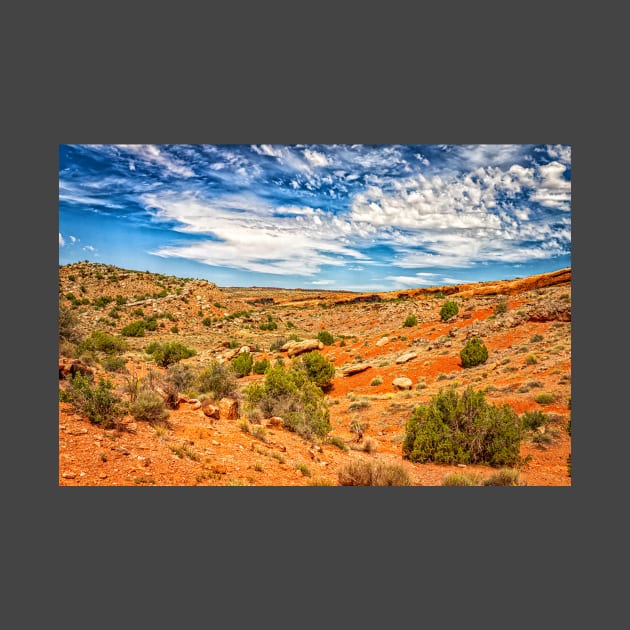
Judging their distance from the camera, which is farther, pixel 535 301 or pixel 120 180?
pixel 535 301

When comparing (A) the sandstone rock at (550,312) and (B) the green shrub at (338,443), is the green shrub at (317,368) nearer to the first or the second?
(B) the green shrub at (338,443)

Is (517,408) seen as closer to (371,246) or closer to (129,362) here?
(371,246)

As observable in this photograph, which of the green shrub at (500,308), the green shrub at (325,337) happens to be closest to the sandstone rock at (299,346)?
the green shrub at (325,337)

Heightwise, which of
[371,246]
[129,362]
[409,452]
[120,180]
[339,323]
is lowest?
[409,452]

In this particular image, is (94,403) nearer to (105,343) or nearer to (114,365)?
(114,365)

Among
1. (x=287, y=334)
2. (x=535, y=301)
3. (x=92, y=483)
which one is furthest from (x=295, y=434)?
(x=535, y=301)

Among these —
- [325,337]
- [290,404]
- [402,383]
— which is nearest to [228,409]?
[290,404]

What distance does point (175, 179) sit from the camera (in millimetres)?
7047

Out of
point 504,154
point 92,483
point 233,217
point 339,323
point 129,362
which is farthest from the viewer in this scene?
point 339,323

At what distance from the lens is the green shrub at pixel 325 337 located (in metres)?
14.9

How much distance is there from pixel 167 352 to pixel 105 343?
1.43 m

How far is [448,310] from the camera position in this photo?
1661 cm

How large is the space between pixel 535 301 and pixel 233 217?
1130cm

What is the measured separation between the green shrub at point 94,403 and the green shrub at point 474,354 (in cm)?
1017
